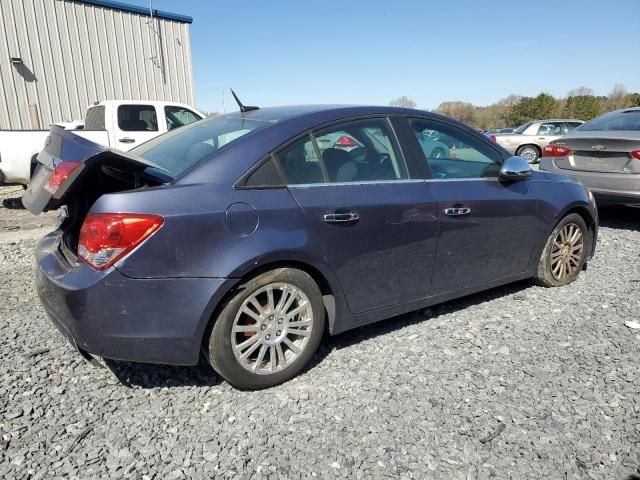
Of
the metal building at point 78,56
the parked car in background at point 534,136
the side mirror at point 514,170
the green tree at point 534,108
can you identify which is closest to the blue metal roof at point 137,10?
the metal building at point 78,56

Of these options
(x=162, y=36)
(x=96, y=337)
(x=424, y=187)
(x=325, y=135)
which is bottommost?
(x=96, y=337)

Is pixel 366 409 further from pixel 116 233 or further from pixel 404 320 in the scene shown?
pixel 116 233

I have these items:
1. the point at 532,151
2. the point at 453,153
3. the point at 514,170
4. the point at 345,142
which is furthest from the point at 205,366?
the point at 532,151

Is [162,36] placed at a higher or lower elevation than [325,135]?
higher

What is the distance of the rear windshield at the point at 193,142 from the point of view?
268 cm

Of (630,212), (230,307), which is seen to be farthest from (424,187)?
(630,212)

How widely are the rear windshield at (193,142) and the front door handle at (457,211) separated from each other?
1.32m

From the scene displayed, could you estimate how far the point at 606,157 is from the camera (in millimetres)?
6023

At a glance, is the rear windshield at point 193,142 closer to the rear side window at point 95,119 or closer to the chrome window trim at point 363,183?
the chrome window trim at point 363,183

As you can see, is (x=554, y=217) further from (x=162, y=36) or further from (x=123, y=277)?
(x=162, y=36)

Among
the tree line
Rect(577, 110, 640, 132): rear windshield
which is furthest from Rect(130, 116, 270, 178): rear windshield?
the tree line

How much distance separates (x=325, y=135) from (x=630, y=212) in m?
6.81

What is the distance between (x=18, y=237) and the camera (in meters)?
6.07

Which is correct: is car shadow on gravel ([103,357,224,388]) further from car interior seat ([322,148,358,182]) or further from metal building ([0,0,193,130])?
metal building ([0,0,193,130])
